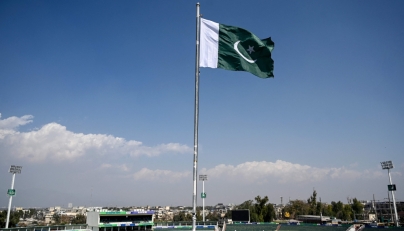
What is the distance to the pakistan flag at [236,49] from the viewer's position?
40.9 ft

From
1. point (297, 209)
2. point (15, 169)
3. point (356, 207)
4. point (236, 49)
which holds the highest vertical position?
point (236, 49)

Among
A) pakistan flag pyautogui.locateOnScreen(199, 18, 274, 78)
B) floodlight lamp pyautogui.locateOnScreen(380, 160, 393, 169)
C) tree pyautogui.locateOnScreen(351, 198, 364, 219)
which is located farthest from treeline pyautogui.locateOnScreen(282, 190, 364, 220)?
pakistan flag pyautogui.locateOnScreen(199, 18, 274, 78)

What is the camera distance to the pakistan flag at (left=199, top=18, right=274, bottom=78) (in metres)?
12.5

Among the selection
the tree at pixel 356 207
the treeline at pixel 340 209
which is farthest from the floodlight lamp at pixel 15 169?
the tree at pixel 356 207

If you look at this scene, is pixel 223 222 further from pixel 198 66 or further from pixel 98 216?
pixel 198 66

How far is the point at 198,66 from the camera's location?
11.8m

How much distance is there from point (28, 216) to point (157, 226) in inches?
6203

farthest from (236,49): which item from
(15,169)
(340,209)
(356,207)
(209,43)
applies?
(340,209)

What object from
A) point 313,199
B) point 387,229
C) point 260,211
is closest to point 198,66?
point 387,229

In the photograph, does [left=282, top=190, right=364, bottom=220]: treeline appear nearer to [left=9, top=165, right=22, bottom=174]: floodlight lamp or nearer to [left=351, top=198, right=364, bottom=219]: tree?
[left=351, top=198, right=364, bottom=219]: tree

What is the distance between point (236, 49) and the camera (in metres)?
12.8

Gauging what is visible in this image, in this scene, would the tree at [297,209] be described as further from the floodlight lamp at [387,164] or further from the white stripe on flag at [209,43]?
the white stripe on flag at [209,43]

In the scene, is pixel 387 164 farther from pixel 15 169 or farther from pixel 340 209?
pixel 15 169

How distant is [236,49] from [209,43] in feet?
4.00
